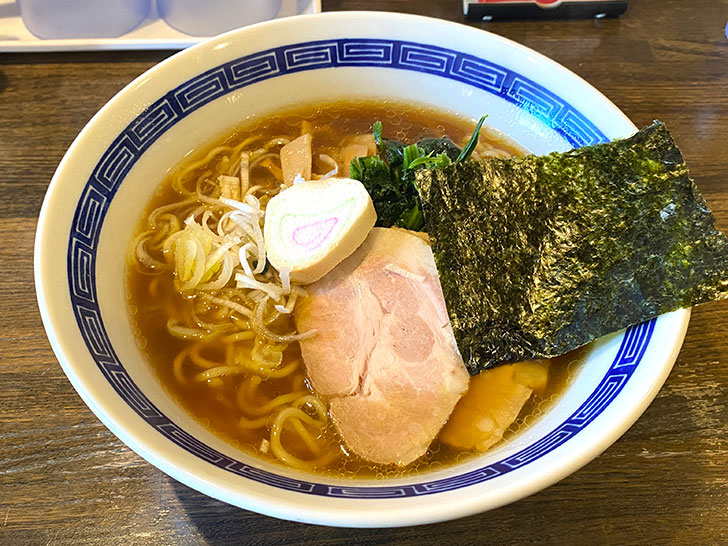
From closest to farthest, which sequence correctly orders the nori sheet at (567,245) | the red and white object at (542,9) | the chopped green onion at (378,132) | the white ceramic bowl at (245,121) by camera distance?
the white ceramic bowl at (245,121)
the nori sheet at (567,245)
the chopped green onion at (378,132)
the red and white object at (542,9)

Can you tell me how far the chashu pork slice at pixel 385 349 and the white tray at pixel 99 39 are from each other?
1318 mm

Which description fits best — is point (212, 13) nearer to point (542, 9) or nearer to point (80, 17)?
point (80, 17)

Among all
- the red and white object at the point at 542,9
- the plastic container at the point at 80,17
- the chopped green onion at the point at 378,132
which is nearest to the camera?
the chopped green onion at the point at 378,132

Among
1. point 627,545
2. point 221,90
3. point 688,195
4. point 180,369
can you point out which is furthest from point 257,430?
point 688,195

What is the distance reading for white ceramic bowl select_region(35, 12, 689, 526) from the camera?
1.03 m

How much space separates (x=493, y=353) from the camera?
1.31 meters

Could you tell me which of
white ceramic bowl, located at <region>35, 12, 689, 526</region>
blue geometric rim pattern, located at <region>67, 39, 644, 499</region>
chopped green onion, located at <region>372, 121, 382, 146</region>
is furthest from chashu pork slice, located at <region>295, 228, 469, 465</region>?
chopped green onion, located at <region>372, 121, 382, 146</region>

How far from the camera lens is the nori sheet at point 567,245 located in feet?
4.13

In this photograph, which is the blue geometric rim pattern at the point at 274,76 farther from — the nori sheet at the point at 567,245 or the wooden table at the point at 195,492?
the wooden table at the point at 195,492

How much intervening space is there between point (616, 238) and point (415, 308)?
55 cm

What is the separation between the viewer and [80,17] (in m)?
2.19

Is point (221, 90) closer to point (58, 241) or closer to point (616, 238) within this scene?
point (58, 241)

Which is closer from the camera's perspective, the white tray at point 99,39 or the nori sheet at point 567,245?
the nori sheet at point 567,245

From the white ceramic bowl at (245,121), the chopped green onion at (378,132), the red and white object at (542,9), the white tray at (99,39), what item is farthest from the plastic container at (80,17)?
the red and white object at (542,9)
